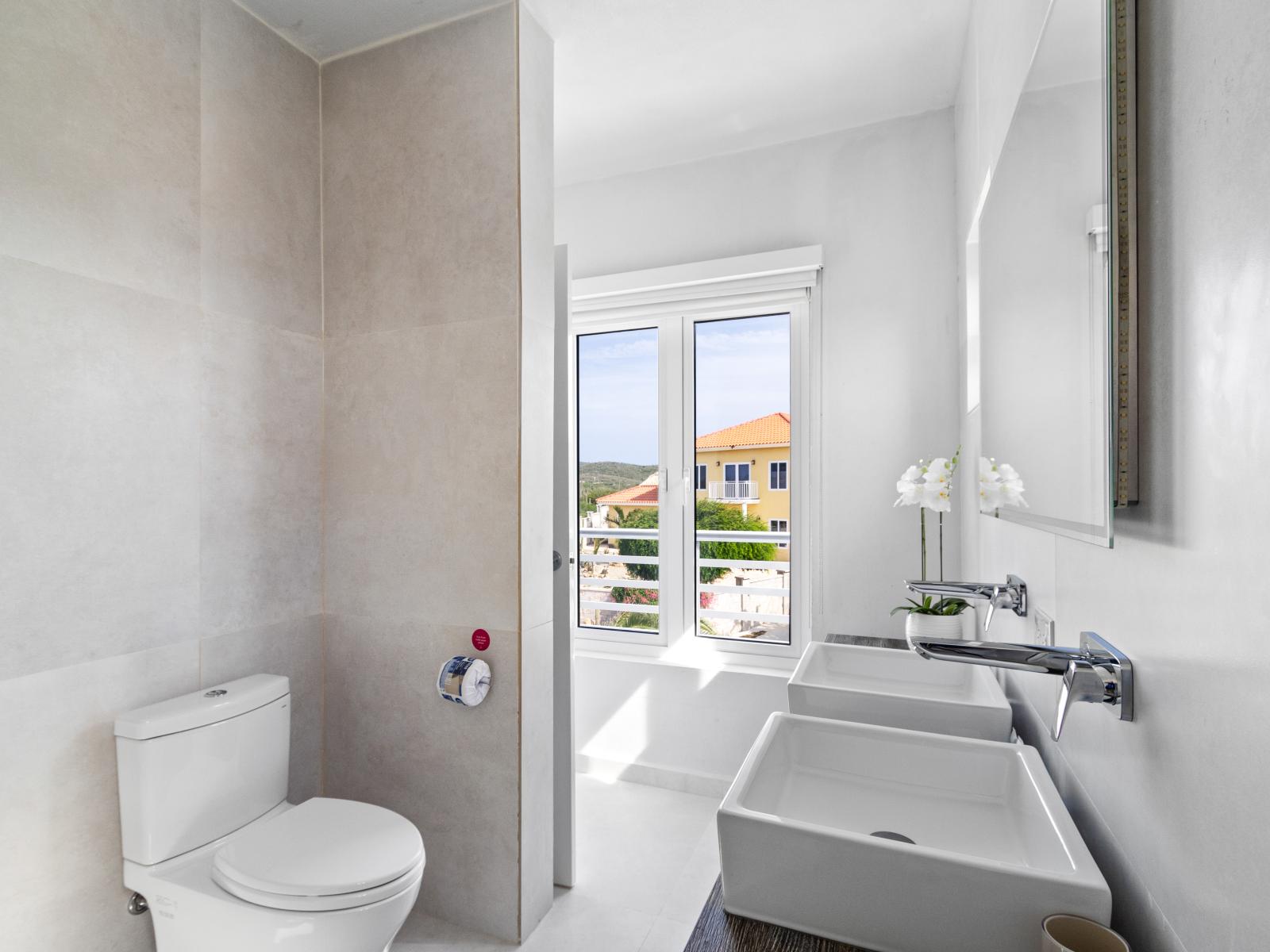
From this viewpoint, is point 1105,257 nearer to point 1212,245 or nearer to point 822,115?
point 1212,245

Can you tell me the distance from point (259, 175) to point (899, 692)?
2.23 m

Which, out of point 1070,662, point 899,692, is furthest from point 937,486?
point 1070,662

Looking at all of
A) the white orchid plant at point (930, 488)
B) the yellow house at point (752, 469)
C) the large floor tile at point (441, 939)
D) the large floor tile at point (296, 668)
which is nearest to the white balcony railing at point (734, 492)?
the yellow house at point (752, 469)

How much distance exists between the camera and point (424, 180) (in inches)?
76.5

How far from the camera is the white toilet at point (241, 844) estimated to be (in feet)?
4.29

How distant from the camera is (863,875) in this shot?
79cm

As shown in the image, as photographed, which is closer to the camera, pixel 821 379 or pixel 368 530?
pixel 368 530

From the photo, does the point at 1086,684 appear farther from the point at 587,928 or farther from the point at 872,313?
the point at 872,313

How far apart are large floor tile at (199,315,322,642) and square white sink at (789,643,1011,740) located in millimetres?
1432

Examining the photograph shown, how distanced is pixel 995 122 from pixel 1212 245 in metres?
1.18

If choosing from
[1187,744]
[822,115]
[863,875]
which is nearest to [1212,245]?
[1187,744]

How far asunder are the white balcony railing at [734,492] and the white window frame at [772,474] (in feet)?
0.19

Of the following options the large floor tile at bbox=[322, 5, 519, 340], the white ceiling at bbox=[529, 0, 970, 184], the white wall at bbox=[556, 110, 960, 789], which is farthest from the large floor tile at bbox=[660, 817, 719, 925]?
the white ceiling at bbox=[529, 0, 970, 184]

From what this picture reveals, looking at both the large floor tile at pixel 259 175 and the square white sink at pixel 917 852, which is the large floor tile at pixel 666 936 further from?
the large floor tile at pixel 259 175
